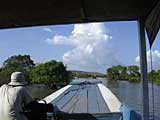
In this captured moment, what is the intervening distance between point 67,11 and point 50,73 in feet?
80.4

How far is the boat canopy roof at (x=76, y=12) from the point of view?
371cm

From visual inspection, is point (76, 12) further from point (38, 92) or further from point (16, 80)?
point (38, 92)

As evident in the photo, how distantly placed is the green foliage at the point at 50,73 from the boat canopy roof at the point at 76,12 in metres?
15.3

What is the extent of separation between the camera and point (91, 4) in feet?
12.7

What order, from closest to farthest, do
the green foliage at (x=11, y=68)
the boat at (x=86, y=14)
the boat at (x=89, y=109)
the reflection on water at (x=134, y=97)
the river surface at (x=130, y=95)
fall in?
the boat at (x=86, y=14), the boat at (x=89, y=109), the green foliage at (x=11, y=68), the river surface at (x=130, y=95), the reflection on water at (x=134, y=97)

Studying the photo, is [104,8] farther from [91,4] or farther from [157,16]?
[157,16]

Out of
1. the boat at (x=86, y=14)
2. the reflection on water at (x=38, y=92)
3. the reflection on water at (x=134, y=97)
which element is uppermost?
the boat at (x=86, y=14)

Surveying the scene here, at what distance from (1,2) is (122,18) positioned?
1542mm

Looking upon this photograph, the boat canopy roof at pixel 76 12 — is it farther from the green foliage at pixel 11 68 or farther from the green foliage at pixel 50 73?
the green foliage at pixel 50 73

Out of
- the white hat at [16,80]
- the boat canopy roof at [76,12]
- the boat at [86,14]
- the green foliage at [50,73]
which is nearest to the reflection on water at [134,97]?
the boat at [86,14]

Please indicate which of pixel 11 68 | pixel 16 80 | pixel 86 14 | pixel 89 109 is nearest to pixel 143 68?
pixel 86 14

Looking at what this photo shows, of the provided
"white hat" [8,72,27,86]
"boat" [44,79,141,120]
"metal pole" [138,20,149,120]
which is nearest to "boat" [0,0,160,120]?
"metal pole" [138,20,149,120]

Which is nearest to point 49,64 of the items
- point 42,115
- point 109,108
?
point 109,108

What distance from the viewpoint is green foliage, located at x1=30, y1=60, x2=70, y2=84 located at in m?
21.4
